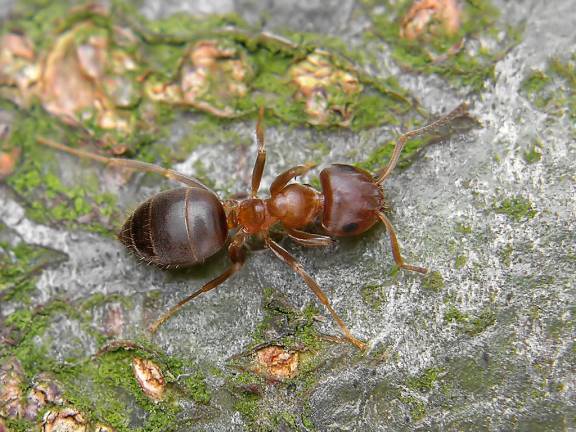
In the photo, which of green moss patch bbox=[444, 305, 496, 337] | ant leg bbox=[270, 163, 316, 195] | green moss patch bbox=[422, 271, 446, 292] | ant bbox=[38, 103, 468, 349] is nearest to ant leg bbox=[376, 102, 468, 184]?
ant bbox=[38, 103, 468, 349]

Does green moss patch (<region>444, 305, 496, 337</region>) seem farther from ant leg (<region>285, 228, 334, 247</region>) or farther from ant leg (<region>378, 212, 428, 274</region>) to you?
ant leg (<region>285, 228, 334, 247</region>)

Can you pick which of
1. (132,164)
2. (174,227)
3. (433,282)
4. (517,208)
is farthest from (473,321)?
(132,164)

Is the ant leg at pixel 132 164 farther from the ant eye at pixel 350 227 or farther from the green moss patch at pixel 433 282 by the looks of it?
the green moss patch at pixel 433 282

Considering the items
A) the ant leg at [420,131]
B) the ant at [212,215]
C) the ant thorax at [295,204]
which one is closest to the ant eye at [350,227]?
the ant at [212,215]

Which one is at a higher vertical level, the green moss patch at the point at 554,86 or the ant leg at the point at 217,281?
the green moss patch at the point at 554,86

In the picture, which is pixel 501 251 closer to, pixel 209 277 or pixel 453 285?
pixel 453 285

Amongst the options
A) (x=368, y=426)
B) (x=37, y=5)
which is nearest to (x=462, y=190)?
(x=368, y=426)

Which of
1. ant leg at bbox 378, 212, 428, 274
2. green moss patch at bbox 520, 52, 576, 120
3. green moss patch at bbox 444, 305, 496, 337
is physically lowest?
green moss patch at bbox 444, 305, 496, 337
